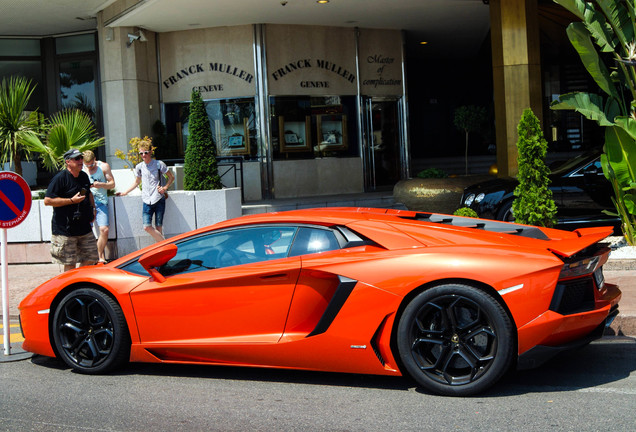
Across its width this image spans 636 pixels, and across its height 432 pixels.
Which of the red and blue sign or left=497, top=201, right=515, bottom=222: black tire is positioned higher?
the red and blue sign

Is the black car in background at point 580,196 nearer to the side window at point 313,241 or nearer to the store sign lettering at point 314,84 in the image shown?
the side window at point 313,241

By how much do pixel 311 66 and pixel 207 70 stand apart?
9.43 ft

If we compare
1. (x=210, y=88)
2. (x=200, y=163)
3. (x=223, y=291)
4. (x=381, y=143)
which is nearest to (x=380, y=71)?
(x=381, y=143)

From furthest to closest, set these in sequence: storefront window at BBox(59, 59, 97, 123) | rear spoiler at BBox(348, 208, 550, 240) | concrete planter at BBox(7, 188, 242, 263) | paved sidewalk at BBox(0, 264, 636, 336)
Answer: storefront window at BBox(59, 59, 97, 123)
concrete planter at BBox(7, 188, 242, 263)
paved sidewalk at BBox(0, 264, 636, 336)
rear spoiler at BBox(348, 208, 550, 240)

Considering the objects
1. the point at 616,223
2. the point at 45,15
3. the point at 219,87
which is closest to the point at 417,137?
the point at 219,87

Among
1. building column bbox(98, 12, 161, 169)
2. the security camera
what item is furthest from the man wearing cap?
the security camera

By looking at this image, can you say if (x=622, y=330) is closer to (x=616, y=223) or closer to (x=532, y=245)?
(x=532, y=245)

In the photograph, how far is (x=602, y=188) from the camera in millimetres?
11062

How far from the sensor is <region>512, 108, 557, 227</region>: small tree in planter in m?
9.70

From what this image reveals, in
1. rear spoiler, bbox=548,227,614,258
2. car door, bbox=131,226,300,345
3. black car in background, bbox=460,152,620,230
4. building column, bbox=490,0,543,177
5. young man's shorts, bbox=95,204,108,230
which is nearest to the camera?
rear spoiler, bbox=548,227,614,258

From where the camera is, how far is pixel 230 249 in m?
5.39

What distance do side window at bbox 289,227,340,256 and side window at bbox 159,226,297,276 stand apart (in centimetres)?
6

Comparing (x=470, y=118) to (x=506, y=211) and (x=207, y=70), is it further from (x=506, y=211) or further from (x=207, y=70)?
(x=506, y=211)

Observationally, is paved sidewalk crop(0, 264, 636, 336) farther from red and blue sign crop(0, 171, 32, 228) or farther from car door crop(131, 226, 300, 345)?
car door crop(131, 226, 300, 345)
